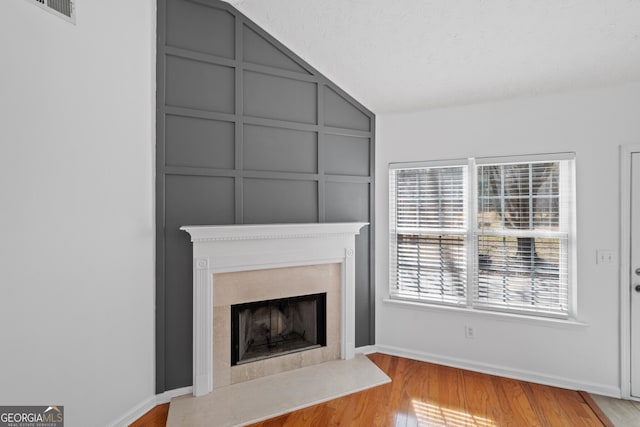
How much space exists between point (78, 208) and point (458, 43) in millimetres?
2882

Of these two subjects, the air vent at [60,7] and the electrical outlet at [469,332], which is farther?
the electrical outlet at [469,332]

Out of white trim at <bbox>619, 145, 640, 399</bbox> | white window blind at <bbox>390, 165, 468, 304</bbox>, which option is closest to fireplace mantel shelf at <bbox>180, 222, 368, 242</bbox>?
white window blind at <bbox>390, 165, 468, 304</bbox>

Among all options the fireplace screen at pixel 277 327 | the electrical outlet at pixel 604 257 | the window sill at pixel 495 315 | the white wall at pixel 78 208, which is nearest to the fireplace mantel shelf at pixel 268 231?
the white wall at pixel 78 208

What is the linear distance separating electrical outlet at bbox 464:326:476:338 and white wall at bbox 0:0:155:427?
9.09ft

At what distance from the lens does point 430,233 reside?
3236mm

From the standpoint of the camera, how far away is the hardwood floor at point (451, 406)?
226 centimetres

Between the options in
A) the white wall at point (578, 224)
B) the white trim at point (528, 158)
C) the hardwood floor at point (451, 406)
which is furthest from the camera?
the white trim at point (528, 158)

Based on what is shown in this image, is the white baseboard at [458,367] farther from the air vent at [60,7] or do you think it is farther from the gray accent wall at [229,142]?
the air vent at [60,7]

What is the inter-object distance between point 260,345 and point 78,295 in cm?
155

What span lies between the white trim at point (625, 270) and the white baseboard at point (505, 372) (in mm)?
147

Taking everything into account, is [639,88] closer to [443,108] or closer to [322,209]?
[443,108]

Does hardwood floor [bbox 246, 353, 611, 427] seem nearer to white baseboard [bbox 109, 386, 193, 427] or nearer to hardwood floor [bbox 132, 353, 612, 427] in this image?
hardwood floor [bbox 132, 353, 612, 427]

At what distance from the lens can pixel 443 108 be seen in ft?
10.3

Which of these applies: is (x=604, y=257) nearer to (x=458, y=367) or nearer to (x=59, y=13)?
(x=458, y=367)
